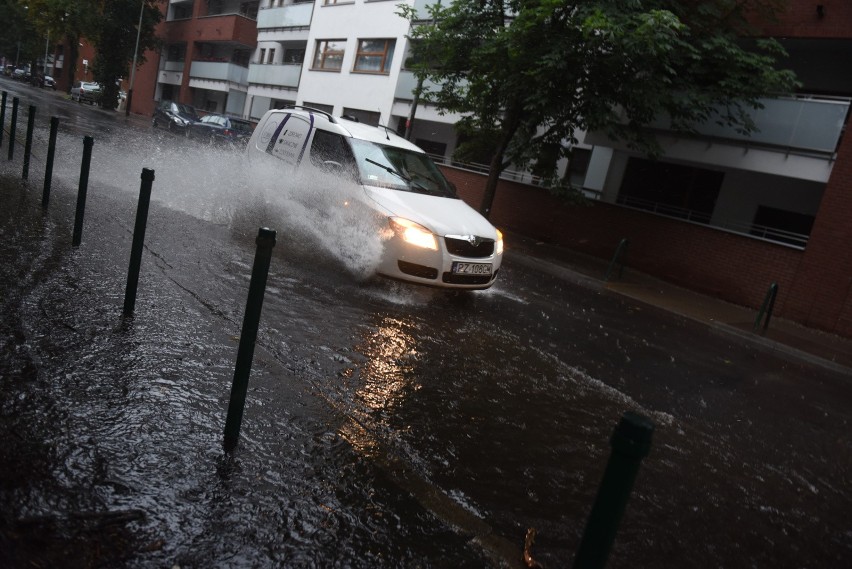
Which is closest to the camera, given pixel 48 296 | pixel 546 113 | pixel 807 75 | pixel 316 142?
pixel 48 296

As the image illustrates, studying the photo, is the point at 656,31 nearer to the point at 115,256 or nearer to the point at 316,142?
the point at 316,142

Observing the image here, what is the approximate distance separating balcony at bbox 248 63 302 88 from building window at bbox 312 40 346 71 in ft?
5.60

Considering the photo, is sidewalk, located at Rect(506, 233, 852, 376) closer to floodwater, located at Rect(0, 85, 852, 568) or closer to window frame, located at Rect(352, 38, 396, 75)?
floodwater, located at Rect(0, 85, 852, 568)

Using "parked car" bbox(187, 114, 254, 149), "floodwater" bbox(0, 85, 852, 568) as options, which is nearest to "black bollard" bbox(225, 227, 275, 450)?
"floodwater" bbox(0, 85, 852, 568)

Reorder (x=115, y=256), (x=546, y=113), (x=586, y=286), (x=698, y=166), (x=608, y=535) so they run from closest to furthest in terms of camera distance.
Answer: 1. (x=608, y=535)
2. (x=115, y=256)
3. (x=586, y=286)
4. (x=546, y=113)
5. (x=698, y=166)

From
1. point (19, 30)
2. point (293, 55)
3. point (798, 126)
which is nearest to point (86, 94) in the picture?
point (293, 55)

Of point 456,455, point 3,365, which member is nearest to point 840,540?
point 456,455

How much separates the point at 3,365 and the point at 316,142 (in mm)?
5931

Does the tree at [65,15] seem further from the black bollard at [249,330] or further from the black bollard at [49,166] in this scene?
the black bollard at [249,330]

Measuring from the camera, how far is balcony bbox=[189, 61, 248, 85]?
138 ft

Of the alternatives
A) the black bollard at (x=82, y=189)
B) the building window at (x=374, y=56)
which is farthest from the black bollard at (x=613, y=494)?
the building window at (x=374, y=56)

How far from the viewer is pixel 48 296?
489cm

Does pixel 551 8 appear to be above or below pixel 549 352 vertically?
above

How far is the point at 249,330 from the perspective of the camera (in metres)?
3.16
